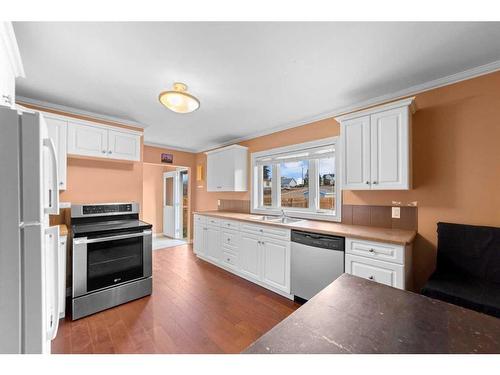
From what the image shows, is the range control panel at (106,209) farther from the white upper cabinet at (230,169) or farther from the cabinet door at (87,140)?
the white upper cabinet at (230,169)

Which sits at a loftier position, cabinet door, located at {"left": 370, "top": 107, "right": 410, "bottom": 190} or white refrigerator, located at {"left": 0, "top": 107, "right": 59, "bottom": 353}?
cabinet door, located at {"left": 370, "top": 107, "right": 410, "bottom": 190}

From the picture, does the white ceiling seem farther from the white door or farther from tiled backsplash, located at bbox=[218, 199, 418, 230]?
the white door

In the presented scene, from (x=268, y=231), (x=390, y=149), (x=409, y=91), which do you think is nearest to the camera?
(x=390, y=149)

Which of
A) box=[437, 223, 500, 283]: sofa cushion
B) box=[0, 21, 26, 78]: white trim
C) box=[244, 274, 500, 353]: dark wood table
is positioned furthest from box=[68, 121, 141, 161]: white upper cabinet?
box=[437, 223, 500, 283]: sofa cushion

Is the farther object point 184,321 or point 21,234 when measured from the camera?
point 184,321

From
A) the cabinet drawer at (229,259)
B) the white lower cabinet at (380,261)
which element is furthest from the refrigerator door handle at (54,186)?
the cabinet drawer at (229,259)

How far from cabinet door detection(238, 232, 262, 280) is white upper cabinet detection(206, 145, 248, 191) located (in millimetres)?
1109

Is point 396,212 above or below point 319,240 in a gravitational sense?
above

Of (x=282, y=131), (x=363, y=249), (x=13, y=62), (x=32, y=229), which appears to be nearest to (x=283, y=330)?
(x=32, y=229)

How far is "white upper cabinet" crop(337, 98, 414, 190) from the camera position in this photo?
1.95 meters

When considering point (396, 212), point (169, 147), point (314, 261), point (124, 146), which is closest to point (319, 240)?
point (314, 261)

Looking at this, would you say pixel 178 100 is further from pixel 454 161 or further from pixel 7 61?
pixel 454 161

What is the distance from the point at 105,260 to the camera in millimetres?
2289

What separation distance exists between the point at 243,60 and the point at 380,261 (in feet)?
6.90
